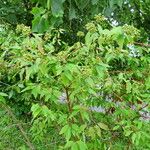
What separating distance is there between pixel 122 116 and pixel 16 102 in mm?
3495

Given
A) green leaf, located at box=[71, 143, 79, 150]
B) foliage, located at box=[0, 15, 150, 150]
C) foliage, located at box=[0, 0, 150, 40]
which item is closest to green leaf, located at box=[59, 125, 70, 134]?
foliage, located at box=[0, 15, 150, 150]

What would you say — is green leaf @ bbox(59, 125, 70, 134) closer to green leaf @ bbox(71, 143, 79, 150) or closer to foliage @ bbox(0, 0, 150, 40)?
green leaf @ bbox(71, 143, 79, 150)

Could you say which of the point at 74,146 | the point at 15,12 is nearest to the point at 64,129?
the point at 74,146

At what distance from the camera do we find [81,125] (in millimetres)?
2863

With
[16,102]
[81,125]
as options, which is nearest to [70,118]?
[81,125]

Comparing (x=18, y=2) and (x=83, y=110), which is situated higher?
(x=18, y=2)

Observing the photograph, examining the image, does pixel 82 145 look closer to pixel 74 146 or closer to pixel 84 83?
pixel 74 146

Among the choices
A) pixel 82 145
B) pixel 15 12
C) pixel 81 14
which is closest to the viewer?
pixel 82 145

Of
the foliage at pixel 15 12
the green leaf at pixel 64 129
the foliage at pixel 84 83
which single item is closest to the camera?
the foliage at pixel 84 83

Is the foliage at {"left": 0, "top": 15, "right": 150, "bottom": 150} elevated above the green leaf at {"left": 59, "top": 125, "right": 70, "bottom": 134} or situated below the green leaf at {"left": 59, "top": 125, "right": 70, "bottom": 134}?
above

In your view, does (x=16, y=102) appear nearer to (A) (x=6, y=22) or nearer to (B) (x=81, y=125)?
(A) (x=6, y=22)

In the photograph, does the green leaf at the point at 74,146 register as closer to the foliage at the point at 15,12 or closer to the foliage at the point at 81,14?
the foliage at the point at 81,14

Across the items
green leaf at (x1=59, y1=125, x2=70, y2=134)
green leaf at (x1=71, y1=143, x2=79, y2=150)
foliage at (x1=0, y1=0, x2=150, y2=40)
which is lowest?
green leaf at (x1=71, y1=143, x2=79, y2=150)

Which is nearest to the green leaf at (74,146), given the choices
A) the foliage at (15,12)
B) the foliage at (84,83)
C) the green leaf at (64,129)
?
the foliage at (84,83)
